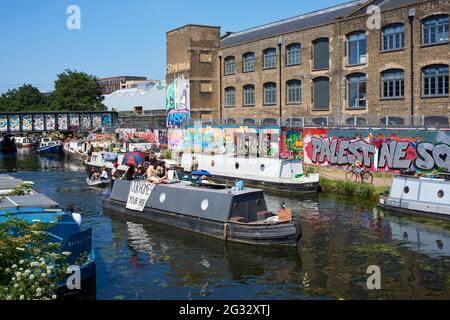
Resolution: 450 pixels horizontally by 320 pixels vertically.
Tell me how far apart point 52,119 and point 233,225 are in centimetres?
6532

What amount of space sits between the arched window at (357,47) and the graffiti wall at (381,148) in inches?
279

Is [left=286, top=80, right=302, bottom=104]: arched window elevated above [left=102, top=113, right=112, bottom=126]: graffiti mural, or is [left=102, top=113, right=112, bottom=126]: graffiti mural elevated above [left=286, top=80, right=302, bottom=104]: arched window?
[left=286, top=80, right=302, bottom=104]: arched window

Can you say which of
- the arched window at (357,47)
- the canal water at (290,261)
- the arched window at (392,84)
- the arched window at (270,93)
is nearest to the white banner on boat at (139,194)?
the canal water at (290,261)

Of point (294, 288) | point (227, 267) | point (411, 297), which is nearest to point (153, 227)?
point (227, 267)

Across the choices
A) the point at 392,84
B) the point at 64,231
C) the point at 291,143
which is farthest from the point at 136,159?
the point at 64,231

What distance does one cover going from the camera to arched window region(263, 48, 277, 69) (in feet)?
167

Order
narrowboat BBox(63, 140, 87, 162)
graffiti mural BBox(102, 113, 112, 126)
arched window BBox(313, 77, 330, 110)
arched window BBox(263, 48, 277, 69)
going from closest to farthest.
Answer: arched window BBox(313, 77, 330, 110) < arched window BBox(263, 48, 277, 69) < narrowboat BBox(63, 140, 87, 162) < graffiti mural BBox(102, 113, 112, 126)

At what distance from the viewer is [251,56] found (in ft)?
177

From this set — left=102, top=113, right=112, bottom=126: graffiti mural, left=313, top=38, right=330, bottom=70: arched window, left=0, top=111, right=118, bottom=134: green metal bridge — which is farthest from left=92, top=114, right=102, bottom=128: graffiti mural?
left=313, top=38, right=330, bottom=70: arched window

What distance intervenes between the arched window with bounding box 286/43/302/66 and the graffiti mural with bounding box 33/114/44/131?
4467 centimetres

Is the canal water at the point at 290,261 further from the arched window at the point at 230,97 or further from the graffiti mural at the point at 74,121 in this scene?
the graffiti mural at the point at 74,121

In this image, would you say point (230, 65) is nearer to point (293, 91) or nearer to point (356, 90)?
point (293, 91)

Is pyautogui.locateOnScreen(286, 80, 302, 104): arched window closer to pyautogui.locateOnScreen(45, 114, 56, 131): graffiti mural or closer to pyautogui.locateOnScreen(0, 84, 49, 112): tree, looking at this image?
pyautogui.locateOnScreen(45, 114, 56, 131): graffiti mural

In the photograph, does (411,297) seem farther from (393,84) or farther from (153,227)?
(393,84)
